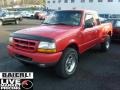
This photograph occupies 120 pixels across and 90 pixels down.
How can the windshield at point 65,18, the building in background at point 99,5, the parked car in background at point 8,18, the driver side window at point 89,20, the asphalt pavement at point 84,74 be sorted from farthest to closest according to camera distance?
the building in background at point 99,5
the parked car in background at point 8,18
the driver side window at point 89,20
the windshield at point 65,18
the asphalt pavement at point 84,74

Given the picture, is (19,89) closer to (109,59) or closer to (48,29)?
(48,29)

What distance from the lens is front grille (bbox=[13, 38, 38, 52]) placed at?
6.12 m

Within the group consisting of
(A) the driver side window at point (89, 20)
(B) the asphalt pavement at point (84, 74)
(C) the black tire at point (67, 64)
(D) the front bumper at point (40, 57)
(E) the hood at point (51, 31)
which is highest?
(A) the driver side window at point (89, 20)

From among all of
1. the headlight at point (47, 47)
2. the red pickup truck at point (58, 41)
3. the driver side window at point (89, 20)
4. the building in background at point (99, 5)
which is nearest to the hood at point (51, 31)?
the red pickup truck at point (58, 41)

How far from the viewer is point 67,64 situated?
260 inches

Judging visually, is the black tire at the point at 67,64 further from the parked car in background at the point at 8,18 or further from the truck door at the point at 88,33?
the parked car in background at the point at 8,18

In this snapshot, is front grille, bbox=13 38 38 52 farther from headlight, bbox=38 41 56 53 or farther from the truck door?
the truck door

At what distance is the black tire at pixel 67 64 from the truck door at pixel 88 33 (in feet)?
2.67

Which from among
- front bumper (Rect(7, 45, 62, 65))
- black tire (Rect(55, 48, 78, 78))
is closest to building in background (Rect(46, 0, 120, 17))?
black tire (Rect(55, 48, 78, 78))

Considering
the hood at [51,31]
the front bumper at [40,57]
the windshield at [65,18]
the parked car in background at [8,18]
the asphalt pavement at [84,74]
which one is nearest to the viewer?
the front bumper at [40,57]

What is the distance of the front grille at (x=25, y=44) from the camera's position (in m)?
6.12

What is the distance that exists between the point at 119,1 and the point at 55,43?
50.7 m

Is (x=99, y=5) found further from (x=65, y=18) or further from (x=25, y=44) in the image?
(x=25, y=44)

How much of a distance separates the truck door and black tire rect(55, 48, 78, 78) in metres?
0.81
